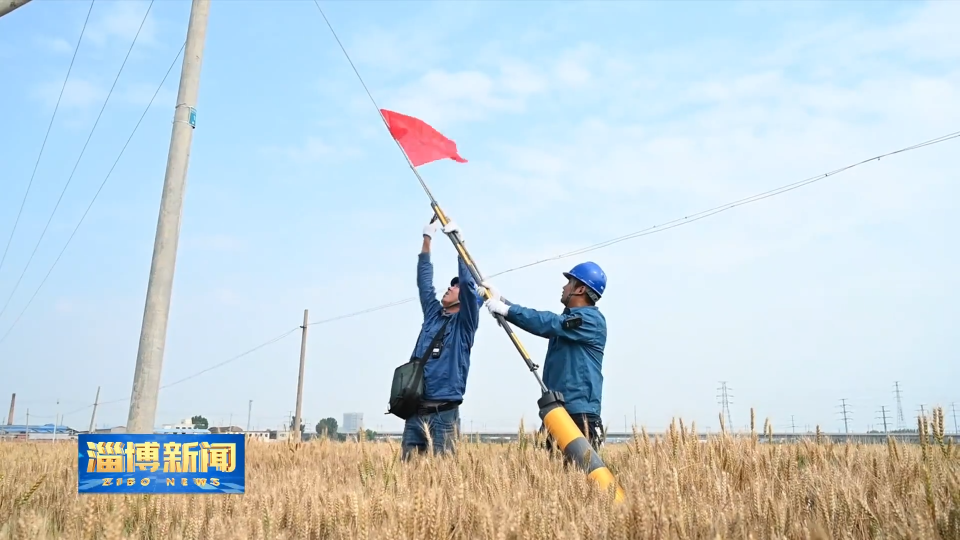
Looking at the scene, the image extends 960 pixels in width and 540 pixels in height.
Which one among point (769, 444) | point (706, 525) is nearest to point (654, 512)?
point (706, 525)

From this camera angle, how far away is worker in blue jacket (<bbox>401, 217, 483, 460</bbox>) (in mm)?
5992

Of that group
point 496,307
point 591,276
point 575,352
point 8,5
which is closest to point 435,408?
point 496,307

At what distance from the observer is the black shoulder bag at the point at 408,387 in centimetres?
597

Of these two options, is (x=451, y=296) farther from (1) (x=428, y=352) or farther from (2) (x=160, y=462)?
(2) (x=160, y=462)

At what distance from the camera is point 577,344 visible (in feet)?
18.0

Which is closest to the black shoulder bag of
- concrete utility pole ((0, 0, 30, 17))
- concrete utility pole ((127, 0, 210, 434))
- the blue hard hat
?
the blue hard hat

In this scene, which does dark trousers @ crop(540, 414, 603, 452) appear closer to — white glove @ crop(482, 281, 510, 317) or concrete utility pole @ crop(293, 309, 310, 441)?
white glove @ crop(482, 281, 510, 317)

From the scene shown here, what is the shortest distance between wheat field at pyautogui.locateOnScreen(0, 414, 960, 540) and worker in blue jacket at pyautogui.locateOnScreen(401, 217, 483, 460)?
885 mm

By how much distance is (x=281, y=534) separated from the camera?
2.95 m

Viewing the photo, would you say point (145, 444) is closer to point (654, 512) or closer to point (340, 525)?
point (340, 525)

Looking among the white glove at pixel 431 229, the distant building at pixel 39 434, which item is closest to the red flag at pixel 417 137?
the white glove at pixel 431 229

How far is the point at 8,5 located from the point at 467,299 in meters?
3.96

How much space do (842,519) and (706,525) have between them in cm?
57

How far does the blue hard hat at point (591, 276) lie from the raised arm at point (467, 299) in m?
0.89
